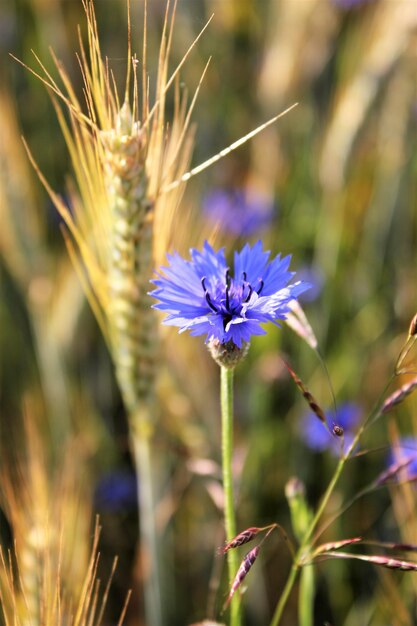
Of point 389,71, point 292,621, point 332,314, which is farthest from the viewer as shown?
point 332,314

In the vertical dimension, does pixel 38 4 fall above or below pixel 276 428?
above

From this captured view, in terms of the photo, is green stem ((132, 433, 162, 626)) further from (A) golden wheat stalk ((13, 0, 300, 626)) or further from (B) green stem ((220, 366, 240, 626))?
(B) green stem ((220, 366, 240, 626))

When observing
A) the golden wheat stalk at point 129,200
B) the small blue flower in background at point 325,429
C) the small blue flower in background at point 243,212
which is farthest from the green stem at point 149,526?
the small blue flower in background at point 243,212

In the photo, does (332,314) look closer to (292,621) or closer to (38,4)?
(292,621)

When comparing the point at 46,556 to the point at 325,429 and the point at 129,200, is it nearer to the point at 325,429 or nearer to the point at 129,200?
the point at 129,200

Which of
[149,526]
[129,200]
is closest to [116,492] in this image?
[149,526]

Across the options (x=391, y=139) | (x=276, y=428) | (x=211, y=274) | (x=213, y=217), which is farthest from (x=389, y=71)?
(x=211, y=274)
